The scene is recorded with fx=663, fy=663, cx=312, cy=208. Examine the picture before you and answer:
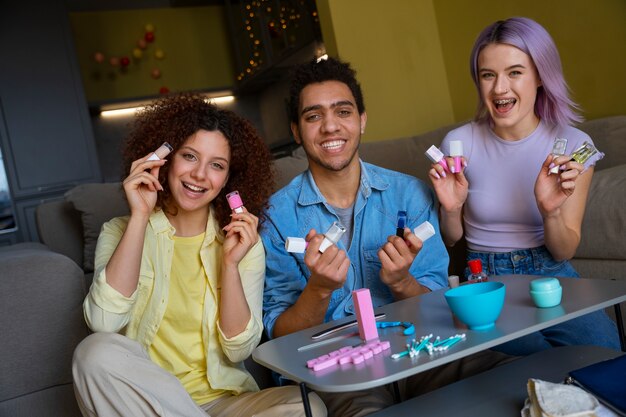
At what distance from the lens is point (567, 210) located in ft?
5.86

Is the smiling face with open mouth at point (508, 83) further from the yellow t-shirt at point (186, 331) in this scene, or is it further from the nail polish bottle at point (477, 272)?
the yellow t-shirt at point (186, 331)

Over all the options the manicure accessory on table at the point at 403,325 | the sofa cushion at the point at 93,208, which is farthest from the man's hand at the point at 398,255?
the sofa cushion at the point at 93,208

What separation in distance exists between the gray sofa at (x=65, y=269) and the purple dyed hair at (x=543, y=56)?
1.22 ft

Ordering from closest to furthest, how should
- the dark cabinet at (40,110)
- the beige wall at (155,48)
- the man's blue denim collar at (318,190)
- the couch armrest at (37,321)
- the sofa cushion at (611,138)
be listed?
the couch armrest at (37,321), the man's blue denim collar at (318,190), the sofa cushion at (611,138), the dark cabinet at (40,110), the beige wall at (155,48)

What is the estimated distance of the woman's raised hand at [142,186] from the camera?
1.56 metres

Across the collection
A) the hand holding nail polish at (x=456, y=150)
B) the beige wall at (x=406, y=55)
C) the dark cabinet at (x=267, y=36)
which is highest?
the dark cabinet at (x=267, y=36)

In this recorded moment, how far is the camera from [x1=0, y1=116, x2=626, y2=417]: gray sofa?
1767 mm

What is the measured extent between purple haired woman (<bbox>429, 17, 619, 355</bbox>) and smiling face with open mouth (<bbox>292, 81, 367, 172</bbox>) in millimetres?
250

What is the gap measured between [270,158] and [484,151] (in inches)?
24.9

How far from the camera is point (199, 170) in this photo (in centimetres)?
168

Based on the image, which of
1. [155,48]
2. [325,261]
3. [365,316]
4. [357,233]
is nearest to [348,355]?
[365,316]

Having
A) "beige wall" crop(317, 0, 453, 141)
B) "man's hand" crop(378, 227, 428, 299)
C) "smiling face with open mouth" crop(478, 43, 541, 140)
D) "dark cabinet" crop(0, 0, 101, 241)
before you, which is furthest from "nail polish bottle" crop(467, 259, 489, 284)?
"dark cabinet" crop(0, 0, 101, 241)

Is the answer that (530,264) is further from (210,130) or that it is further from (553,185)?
(210,130)

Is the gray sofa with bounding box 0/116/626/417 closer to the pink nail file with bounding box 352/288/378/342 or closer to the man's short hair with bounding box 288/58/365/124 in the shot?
the man's short hair with bounding box 288/58/365/124
